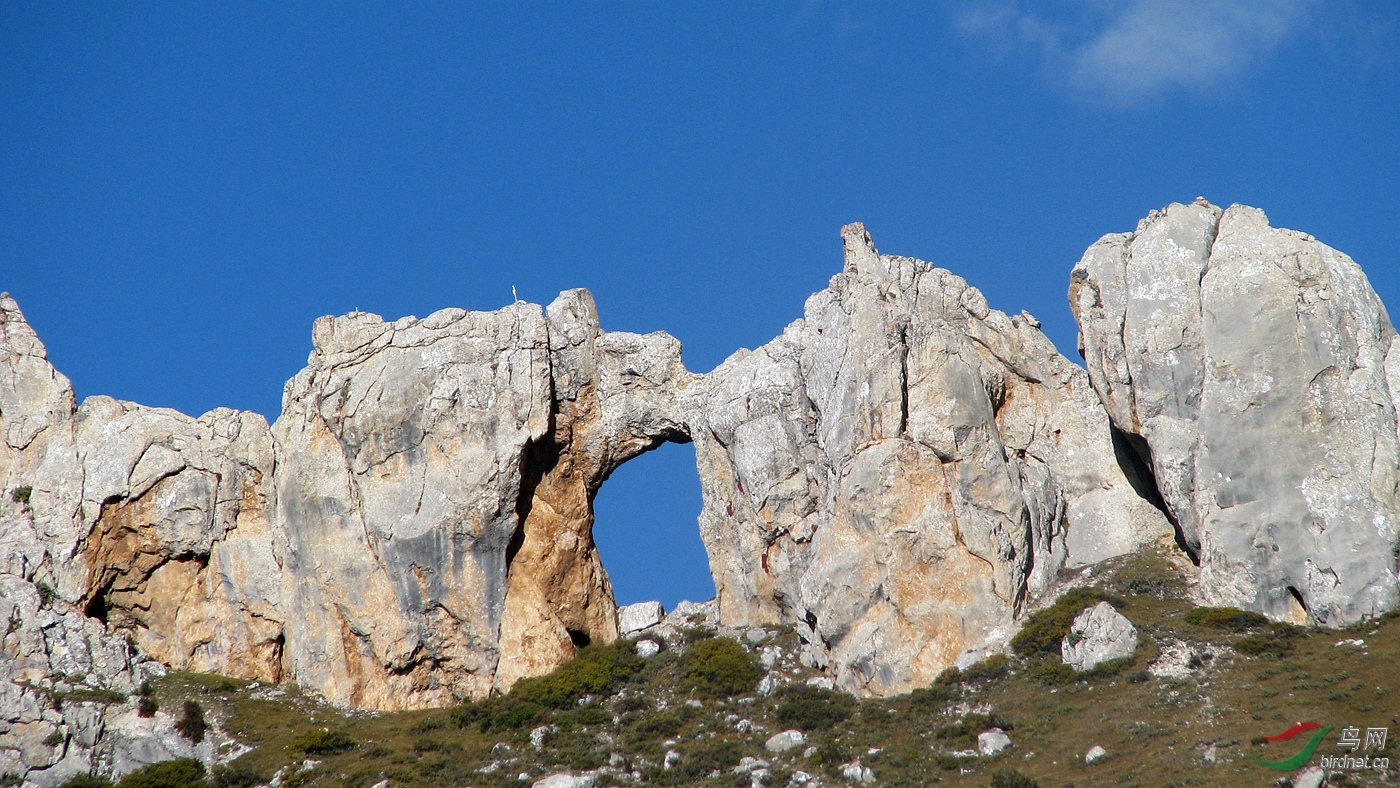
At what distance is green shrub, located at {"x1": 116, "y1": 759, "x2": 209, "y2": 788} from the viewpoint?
55.7m

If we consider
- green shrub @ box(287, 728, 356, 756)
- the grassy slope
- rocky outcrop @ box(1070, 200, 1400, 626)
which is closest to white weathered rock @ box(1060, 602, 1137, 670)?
the grassy slope

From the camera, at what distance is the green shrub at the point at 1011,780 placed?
151 ft

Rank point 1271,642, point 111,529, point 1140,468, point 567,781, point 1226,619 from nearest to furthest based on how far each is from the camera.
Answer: point 1271,642 < point 567,781 < point 1226,619 < point 1140,468 < point 111,529

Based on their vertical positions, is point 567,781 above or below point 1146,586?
below

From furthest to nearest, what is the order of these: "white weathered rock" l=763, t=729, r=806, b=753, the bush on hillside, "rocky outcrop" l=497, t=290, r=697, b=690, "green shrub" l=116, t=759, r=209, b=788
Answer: "rocky outcrop" l=497, t=290, r=697, b=690 → the bush on hillside → "green shrub" l=116, t=759, r=209, b=788 → "white weathered rock" l=763, t=729, r=806, b=753

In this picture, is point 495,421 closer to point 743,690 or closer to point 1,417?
point 743,690

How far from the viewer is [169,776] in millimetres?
56156

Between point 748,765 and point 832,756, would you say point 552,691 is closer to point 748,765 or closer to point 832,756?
point 748,765

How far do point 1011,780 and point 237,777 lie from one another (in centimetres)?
2931

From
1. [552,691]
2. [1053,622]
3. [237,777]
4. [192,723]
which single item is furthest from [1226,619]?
[192,723]

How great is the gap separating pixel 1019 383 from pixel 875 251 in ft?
28.8

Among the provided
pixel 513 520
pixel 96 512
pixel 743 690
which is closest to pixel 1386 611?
pixel 743 690

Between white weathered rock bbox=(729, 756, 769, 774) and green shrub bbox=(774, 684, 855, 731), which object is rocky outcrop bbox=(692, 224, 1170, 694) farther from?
white weathered rock bbox=(729, 756, 769, 774)

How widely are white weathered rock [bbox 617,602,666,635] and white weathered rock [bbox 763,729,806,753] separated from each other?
14.2 m
